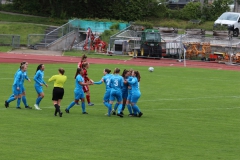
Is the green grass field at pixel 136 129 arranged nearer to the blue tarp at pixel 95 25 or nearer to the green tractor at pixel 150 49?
the green tractor at pixel 150 49

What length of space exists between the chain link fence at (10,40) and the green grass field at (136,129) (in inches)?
917

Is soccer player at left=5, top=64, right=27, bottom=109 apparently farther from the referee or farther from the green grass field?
the referee

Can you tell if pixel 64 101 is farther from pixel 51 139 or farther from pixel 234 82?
pixel 234 82

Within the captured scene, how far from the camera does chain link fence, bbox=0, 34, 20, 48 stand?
186ft

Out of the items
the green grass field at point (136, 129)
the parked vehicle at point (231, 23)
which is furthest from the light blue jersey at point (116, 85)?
the parked vehicle at point (231, 23)

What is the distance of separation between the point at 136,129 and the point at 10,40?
3896cm

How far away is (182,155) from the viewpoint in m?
16.6

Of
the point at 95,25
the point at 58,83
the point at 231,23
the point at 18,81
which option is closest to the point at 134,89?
the point at 58,83

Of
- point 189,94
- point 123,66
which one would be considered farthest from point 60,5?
point 189,94

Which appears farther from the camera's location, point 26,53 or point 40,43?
point 40,43

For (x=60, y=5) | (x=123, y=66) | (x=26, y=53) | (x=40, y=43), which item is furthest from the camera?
(x=60, y=5)

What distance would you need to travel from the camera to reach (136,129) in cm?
2078

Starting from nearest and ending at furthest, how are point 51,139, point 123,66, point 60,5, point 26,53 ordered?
1. point 51,139
2. point 123,66
3. point 26,53
4. point 60,5

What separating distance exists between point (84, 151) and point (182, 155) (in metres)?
2.67
